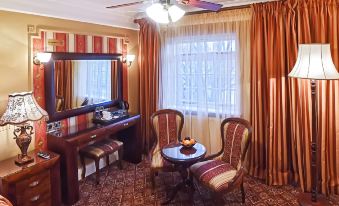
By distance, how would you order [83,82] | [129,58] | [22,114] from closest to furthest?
1. [22,114]
2. [83,82]
3. [129,58]

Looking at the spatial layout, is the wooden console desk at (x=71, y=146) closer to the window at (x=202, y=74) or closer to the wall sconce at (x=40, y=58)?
the wall sconce at (x=40, y=58)

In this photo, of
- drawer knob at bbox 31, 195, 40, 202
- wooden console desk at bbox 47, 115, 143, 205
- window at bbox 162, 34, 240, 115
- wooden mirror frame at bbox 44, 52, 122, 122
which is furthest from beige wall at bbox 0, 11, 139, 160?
window at bbox 162, 34, 240, 115

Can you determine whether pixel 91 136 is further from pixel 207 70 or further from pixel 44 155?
pixel 207 70

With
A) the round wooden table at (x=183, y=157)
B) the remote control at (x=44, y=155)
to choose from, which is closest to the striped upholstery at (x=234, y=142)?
the round wooden table at (x=183, y=157)

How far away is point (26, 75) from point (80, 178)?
5.29ft

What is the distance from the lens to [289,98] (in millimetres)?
3271

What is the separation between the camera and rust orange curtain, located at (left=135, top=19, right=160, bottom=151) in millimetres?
4293

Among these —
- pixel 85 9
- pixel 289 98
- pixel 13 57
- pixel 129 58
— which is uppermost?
pixel 85 9

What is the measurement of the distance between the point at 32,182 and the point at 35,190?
0.10 m

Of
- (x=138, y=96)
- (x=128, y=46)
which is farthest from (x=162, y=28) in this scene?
(x=138, y=96)

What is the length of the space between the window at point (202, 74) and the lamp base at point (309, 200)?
134cm

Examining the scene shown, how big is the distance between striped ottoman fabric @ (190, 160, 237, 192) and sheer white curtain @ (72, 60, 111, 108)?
1794 mm

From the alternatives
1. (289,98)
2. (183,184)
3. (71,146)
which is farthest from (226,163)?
(71,146)

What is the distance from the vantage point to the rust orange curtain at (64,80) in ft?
10.7
